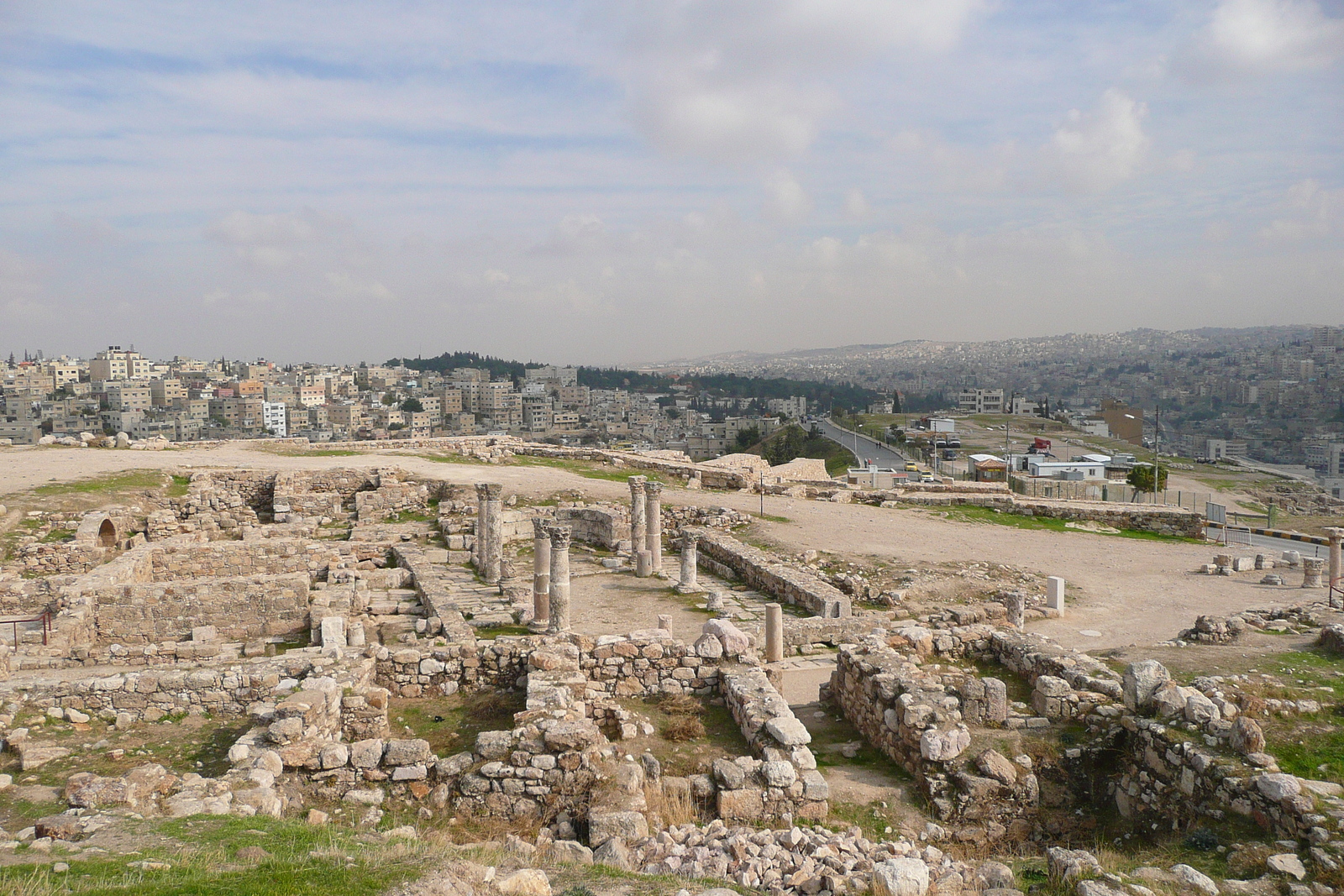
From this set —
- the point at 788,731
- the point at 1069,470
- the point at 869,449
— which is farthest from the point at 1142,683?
the point at 869,449

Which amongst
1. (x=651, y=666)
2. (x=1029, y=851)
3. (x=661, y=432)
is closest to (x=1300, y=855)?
(x=1029, y=851)

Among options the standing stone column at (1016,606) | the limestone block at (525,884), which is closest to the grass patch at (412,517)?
the standing stone column at (1016,606)

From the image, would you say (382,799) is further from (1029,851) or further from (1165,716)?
(1165,716)

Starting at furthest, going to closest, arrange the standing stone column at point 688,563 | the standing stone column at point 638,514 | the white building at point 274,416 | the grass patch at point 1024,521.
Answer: the white building at point 274,416, the grass patch at point 1024,521, the standing stone column at point 638,514, the standing stone column at point 688,563

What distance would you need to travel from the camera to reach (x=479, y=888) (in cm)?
502

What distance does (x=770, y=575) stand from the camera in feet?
54.4

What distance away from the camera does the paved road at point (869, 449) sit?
68881mm

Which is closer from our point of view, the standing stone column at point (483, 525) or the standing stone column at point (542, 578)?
the standing stone column at point (542, 578)

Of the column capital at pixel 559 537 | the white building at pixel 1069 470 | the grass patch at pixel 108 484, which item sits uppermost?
the column capital at pixel 559 537

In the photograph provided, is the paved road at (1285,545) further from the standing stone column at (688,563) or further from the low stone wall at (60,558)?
the low stone wall at (60,558)

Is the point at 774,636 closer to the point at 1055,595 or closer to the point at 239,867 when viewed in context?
the point at 1055,595

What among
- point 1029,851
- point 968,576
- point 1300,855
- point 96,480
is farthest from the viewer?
point 96,480

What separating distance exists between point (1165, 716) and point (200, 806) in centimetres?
924

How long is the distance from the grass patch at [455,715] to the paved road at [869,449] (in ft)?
171
